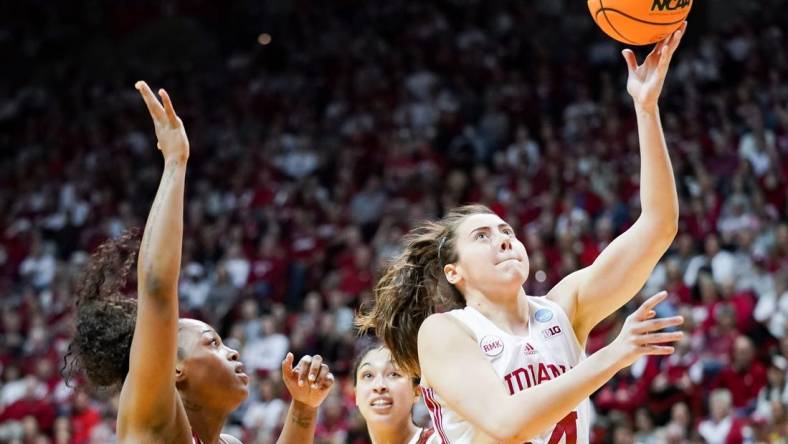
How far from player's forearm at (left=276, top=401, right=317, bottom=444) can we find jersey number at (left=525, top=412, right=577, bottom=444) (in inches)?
41.9

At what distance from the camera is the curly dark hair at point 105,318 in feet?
11.0

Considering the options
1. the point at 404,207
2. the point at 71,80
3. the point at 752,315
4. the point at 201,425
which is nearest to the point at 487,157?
the point at 404,207

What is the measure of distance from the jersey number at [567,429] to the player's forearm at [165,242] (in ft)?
3.52

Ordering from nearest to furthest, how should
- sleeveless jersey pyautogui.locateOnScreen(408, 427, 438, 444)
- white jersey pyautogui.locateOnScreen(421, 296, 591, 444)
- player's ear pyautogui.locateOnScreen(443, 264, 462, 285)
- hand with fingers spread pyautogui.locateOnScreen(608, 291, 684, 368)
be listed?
hand with fingers spread pyautogui.locateOnScreen(608, 291, 684, 368), white jersey pyautogui.locateOnScreen(421, 296, 591, 444), player's ear pyautogui.locateOnScreen(443, 264, 462, 285), sleeveless jersey pyautogui.locateOnScreen(408, 427, 438, 444)

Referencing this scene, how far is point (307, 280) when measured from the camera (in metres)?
11.6

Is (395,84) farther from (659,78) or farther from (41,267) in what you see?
(659,78)

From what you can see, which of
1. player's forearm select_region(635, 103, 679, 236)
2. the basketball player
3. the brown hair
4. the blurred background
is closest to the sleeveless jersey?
the basketball player

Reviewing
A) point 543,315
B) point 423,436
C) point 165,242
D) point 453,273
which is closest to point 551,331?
point 543,315

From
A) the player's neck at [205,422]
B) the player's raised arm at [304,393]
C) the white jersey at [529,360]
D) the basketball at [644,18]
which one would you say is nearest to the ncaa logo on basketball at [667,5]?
the basketball at [644,18]

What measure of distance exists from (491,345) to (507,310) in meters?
0.18

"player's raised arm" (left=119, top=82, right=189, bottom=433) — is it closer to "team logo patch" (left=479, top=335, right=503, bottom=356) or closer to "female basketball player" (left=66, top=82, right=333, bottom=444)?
"female basketball player" (left=66, top=82, right=333, bottom=444)

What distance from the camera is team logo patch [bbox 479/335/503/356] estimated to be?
3.04 meters

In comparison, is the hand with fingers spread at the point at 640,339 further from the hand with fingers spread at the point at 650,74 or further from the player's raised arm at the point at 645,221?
the hand with fingers spread at the point at 650,74

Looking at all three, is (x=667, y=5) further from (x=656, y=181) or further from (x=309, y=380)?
(x=309, y=380)
